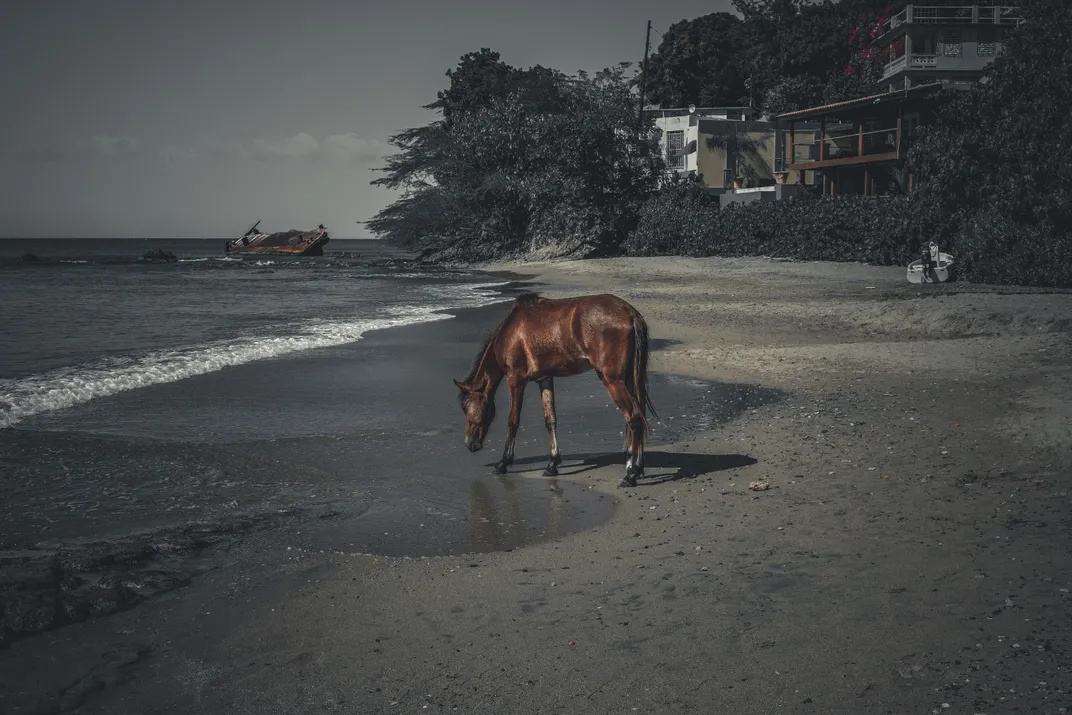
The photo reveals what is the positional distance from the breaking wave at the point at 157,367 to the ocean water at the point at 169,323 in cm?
2

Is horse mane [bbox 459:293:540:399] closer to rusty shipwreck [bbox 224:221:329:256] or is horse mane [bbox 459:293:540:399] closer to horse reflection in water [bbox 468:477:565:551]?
horse reflection in water [bbox 468:477:565:551]

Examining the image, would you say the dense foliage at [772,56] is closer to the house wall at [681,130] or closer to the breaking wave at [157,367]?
the house wall at [681,130]

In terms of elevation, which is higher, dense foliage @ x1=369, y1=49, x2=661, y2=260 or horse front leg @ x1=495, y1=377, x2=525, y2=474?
dense foliage @ x1=369, y1=49, x2=661, y2=260

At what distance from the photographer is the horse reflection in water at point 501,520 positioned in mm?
6477

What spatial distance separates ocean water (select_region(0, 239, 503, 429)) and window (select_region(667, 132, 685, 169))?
25.6 m

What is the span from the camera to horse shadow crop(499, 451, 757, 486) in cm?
816

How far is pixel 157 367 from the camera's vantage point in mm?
15219

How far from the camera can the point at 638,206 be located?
56.5m

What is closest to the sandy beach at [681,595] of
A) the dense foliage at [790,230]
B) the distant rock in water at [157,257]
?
the dense foliage at [790,230]

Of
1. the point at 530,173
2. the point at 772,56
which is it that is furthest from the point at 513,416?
the point at 772,56

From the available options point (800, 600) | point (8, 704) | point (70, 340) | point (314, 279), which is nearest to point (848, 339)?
point (800, 600)

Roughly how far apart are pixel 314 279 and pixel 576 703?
48713 mm

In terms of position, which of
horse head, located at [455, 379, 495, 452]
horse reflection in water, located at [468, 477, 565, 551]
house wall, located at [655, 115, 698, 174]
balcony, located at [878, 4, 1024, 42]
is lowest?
horse reflection in water, located at [468, 477, 565, 551]

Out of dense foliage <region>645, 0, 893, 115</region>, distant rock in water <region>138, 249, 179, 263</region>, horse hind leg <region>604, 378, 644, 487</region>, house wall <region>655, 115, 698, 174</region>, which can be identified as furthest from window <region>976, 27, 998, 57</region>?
distant rock in water <region>138, 249, 179, 263</region>
